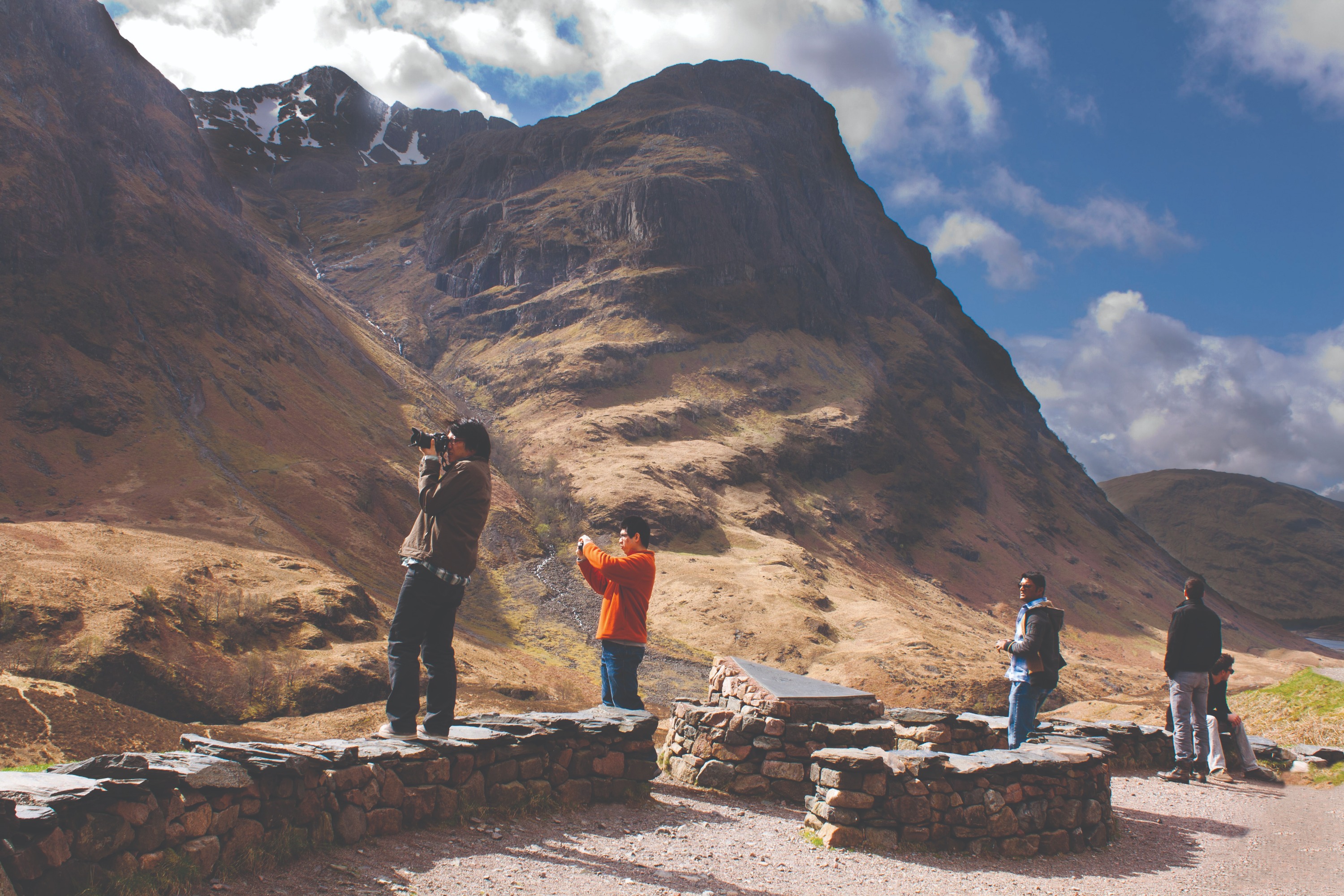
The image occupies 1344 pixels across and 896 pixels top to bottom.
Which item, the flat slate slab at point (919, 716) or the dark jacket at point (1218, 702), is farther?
the dark jacket at point (1218, 702)

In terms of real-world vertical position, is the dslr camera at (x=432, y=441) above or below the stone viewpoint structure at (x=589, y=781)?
above

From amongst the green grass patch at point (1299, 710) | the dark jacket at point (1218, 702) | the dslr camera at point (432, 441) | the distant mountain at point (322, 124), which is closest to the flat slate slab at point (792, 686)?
the dslr camera at point (432, 441)

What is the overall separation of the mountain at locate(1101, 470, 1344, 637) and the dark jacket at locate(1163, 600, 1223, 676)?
151073 millimetres

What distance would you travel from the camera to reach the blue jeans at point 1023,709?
9.54 metres

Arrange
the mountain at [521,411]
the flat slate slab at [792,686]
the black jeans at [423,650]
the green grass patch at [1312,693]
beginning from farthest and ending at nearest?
the mountain at [521,411] → the green grass patch at [1312,693] → the flat slate slab at [792,686] → the black jeans at [423,650]

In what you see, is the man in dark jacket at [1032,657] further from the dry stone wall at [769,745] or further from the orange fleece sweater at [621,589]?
the orange fleece sweater at [621,589]

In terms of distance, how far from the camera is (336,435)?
188 ft

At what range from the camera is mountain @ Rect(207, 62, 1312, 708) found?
54.7 meters

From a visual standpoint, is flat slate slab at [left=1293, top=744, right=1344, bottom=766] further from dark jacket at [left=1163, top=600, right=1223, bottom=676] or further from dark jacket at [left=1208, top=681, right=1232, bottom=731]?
dark jacket at [left=1163, top=600, right=1223, bottom=676]

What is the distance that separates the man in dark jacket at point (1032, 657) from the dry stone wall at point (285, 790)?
4156 mm

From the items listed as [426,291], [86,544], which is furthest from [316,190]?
[86,544]

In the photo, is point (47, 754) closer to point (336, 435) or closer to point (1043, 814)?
point (1043, 814)

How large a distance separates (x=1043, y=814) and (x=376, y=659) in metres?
25.3

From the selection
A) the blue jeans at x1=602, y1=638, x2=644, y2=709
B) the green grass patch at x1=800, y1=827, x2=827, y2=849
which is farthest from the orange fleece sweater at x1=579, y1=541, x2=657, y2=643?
the green grass patch at x1=800, y1=827, x2=827, y2=849
